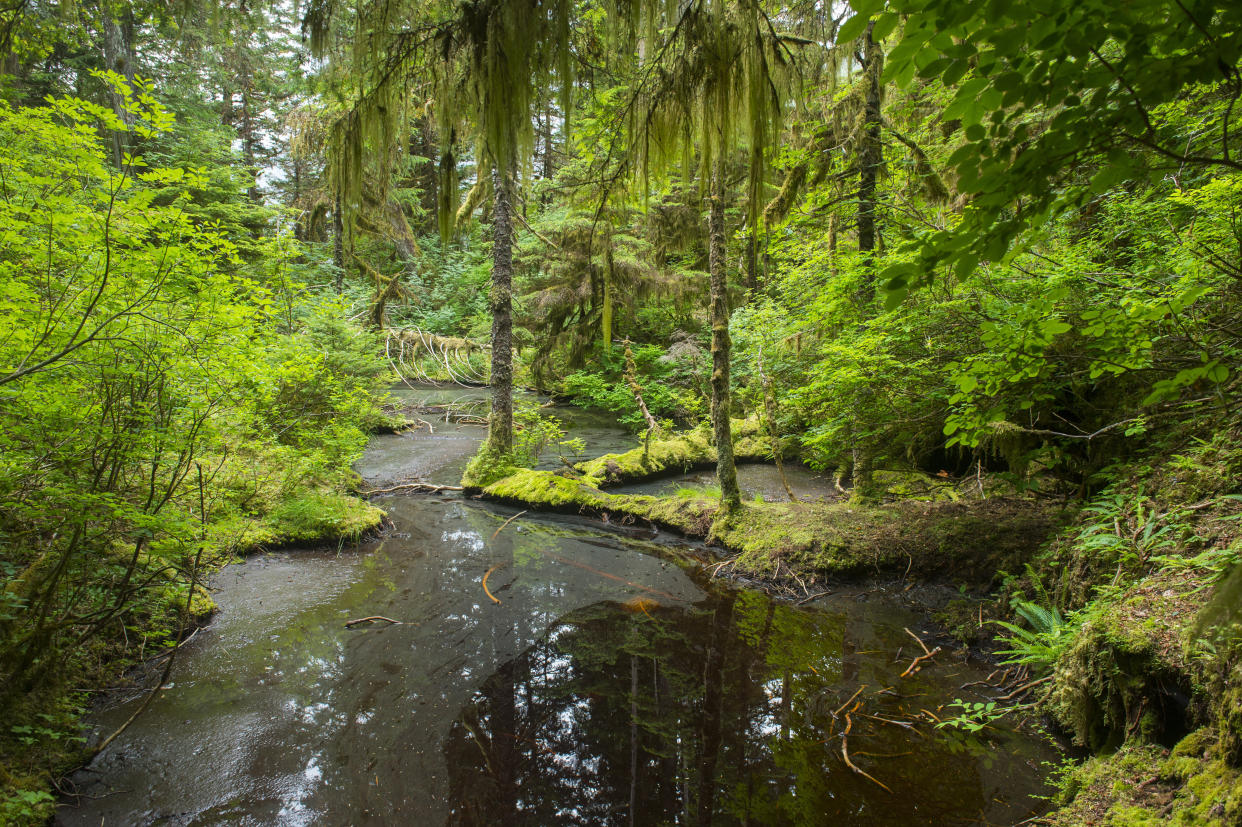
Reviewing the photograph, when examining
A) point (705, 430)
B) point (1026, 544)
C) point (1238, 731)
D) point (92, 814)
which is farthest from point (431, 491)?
point (1238, 731)

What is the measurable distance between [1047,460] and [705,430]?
741cm

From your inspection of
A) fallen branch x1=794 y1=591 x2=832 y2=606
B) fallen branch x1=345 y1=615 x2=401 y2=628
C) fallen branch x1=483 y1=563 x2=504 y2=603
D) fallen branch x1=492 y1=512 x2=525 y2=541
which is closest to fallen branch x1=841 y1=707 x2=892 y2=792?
fallen branch x1=794 y1=591 x2=832 y2=606

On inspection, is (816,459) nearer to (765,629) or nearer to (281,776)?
(765,629)

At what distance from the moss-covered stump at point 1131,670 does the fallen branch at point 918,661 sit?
91 centimetres

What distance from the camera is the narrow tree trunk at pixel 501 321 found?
9438 millimetres

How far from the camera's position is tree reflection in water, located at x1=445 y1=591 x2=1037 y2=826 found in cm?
273

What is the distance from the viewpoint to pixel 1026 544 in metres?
4.53

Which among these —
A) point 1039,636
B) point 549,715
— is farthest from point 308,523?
point 1039,636

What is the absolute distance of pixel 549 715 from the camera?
3.55 metres

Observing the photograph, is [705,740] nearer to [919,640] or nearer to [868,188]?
[919,640]

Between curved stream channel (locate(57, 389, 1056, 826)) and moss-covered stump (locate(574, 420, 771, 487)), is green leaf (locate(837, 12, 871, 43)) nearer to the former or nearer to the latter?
curved stream channel (locate(57, 389, 1056, 826))

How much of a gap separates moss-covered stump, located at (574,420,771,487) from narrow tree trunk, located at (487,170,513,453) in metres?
1.77

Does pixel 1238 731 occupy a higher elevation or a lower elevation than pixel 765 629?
higher

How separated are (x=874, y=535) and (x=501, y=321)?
24.0ft
